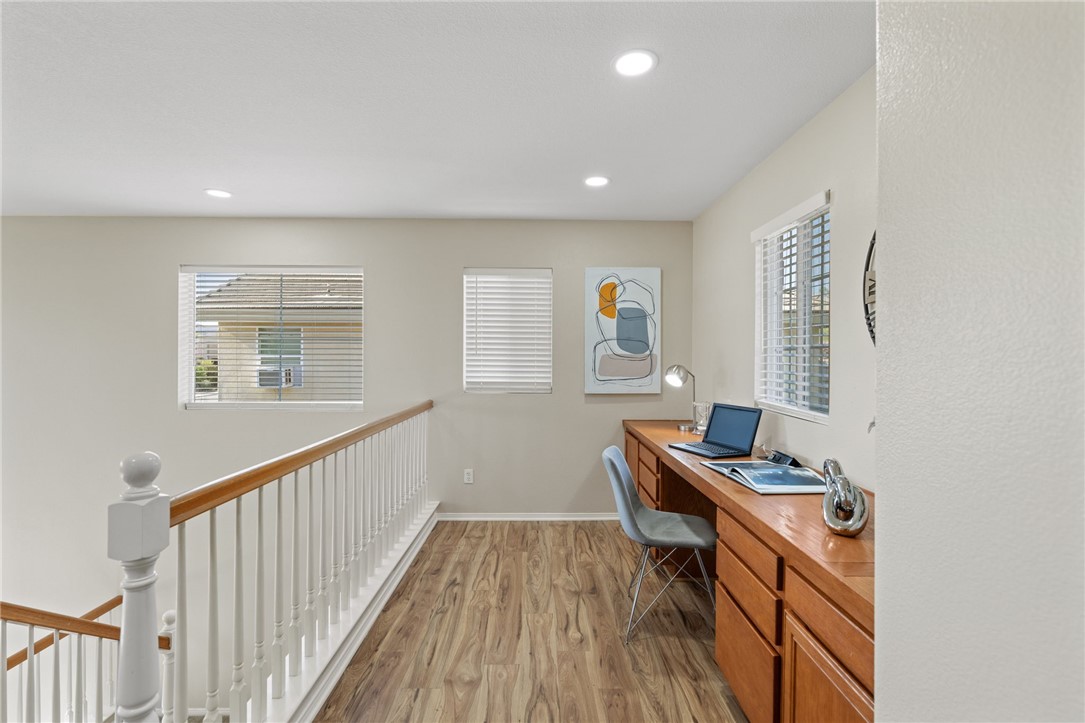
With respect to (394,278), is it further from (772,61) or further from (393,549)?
(772,61)

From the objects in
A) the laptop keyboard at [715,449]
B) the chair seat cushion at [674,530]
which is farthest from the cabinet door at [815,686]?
the laptop keyboard at [715,449]

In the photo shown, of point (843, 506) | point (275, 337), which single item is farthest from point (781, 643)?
point (275, 337)

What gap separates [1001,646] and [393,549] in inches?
116

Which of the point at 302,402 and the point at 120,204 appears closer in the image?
the point at 120,204

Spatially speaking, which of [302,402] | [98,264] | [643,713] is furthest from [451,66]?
[98,264]

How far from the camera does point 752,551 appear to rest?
1.61 meters

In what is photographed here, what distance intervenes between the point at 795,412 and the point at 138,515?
2.55 meters

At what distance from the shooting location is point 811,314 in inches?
93.0

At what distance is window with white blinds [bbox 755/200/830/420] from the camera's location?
7.41 ft

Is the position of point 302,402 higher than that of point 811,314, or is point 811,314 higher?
point 811,314

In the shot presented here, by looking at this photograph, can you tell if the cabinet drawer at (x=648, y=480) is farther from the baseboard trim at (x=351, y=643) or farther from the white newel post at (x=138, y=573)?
the white newel post at (x=138, y=573)

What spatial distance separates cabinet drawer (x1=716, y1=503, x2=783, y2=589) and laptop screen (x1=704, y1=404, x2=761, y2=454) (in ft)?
2.74

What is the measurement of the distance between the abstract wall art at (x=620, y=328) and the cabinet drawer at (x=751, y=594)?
2133 mm

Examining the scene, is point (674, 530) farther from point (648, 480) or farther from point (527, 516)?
point (527, 516)
